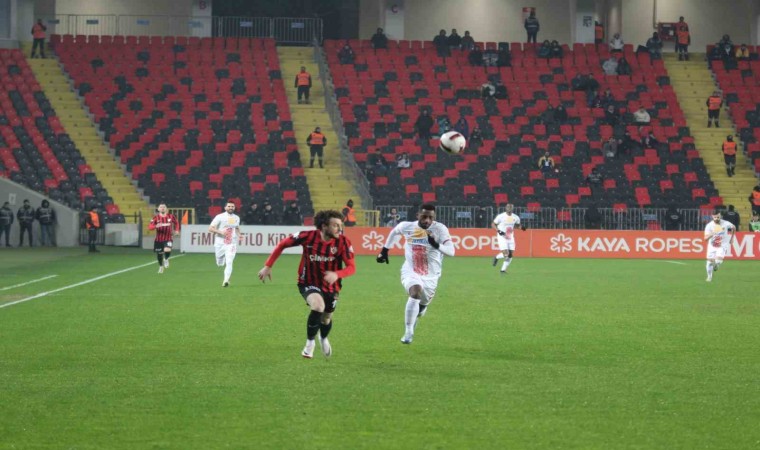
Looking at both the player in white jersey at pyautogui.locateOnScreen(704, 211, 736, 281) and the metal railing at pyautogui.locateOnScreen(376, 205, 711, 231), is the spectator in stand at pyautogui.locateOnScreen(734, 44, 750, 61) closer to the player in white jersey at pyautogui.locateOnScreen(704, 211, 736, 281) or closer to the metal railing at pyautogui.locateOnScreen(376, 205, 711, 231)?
the metal railing at pyautogui.locateOnScreen(376, 205, 711, 231)

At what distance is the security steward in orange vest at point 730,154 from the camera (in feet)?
155

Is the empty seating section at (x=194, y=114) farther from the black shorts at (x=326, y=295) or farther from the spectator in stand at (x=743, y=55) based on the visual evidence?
the black shorts at (x=326, y=295)

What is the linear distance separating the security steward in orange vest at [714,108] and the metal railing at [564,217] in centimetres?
899

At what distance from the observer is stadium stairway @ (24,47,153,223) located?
43.7m

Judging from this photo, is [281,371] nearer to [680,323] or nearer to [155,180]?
[680,323]

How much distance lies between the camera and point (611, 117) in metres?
49.3

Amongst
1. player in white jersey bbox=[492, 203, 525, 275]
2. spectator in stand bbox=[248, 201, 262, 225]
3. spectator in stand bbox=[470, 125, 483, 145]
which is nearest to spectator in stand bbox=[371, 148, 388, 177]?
spectator in stand bbox=[470, 125, 483, 145]

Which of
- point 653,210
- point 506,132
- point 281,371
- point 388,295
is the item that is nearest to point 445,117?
point 506,132

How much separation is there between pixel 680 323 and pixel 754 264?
2115cm

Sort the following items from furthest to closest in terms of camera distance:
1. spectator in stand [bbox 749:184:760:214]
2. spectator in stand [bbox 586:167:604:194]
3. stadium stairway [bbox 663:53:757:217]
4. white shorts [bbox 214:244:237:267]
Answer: stadium stairway [bbox 663:53:757:217] → spectator in stand [bbox 586:167:604:194] → spectator in stand [bbox 749:184:760:214] → white shorts [bbox 214:244:237:267]

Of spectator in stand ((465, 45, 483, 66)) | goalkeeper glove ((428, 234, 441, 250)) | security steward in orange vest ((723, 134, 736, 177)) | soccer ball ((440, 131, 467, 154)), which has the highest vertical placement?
spectator in stand ((465, 45, 483, 66))

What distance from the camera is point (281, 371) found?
1181cm

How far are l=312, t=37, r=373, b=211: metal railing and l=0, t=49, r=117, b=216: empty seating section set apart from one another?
9.40 metres

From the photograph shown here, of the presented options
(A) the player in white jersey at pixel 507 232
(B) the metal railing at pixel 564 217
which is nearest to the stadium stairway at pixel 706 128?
(B) the metal railing at pixel 564 217
